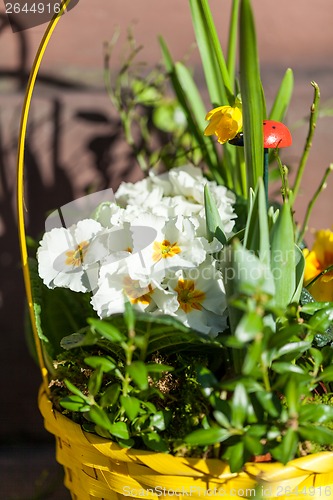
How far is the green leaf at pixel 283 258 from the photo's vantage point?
0.68 meters

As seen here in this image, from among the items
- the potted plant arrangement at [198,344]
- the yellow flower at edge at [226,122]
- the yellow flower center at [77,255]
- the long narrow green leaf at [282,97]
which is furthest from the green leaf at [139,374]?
the long narrow green leaf at [282,97]

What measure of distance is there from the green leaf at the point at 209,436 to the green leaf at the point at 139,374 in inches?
3.0

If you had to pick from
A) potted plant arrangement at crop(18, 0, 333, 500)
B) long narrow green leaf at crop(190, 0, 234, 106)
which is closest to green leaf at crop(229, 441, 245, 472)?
potted plant arrangement at crop(18, 0, 333, 500)

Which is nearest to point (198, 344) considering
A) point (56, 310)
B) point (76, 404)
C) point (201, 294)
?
point (201, 294)

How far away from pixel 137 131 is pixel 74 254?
53 cm

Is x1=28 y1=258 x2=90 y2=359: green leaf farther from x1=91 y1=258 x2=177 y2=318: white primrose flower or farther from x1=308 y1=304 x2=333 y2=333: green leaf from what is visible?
x1=308 y1=304 x2=333 y2=333: green leaf

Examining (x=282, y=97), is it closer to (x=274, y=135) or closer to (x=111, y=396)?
(x=274, y=135)

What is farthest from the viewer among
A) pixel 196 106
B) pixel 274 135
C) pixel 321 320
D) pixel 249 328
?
pixel 196 106

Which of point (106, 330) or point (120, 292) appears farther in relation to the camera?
point (120, 292)

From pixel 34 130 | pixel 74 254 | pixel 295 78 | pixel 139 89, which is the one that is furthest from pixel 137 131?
pixel 74 254

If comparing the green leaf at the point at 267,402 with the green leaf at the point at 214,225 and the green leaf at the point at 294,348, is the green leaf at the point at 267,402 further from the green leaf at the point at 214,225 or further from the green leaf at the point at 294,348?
the green leaf at the point at 214,225

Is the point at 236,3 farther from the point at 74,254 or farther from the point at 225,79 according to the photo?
the point at 74,254

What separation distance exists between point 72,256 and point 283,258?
30 centimetres

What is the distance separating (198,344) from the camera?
0.76 m
